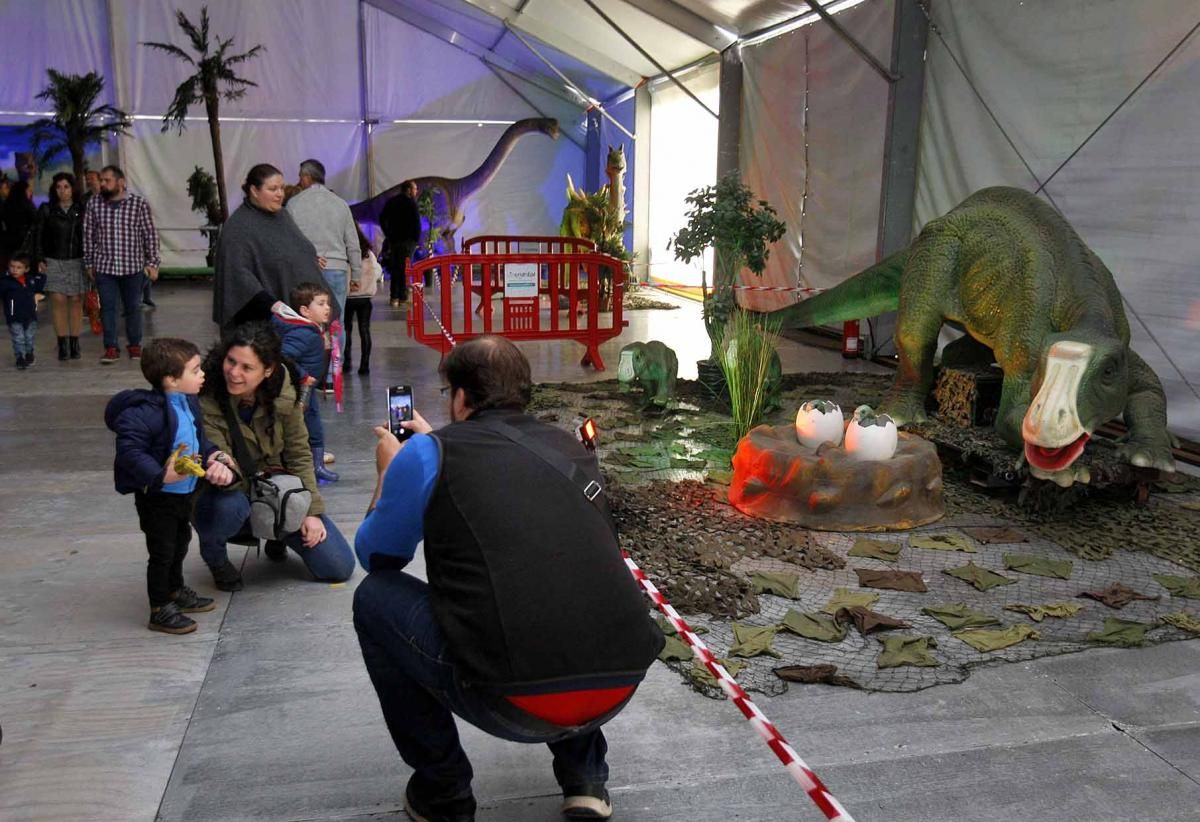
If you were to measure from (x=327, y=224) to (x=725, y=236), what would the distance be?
262 cm

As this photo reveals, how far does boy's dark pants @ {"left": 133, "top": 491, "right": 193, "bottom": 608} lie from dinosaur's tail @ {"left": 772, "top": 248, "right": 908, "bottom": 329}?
438 cm

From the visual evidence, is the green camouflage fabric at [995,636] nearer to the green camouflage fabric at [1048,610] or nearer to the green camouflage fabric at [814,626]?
the green camouflage fabric at [1048,610]

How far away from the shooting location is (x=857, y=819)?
2.20 metres

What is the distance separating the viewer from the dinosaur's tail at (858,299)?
20.4 ft

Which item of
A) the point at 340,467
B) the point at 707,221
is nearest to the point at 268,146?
the point at 707,221

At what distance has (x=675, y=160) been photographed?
14992mm

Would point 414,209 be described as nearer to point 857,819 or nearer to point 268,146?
point 268,146

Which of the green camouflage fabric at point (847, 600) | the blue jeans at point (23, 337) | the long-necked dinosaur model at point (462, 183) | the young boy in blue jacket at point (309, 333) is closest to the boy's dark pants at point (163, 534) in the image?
the young boy in blue jacket at point (309, 333)

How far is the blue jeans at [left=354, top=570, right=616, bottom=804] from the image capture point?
1.91m

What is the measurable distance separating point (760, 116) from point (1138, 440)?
23.2 ft

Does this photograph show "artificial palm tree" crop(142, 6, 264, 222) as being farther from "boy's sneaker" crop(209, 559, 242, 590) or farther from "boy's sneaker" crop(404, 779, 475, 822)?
"boy's sneaker" crop(404, 779, 475, 822)

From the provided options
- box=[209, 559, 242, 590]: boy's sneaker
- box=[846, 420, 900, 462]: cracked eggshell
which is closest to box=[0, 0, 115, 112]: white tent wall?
box=[209, 559, 242, 590]: boy's sneaker

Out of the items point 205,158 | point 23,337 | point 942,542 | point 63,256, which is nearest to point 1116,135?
point 942,542

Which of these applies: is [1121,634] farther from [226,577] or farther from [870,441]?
[226,577]
